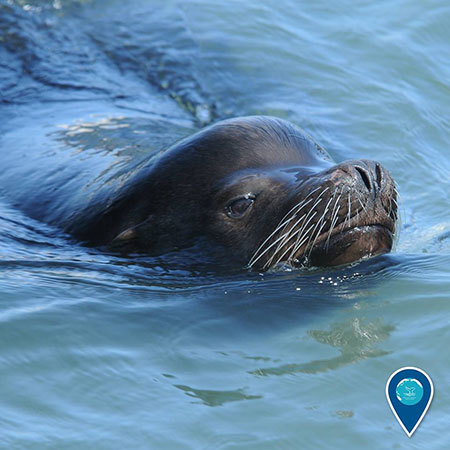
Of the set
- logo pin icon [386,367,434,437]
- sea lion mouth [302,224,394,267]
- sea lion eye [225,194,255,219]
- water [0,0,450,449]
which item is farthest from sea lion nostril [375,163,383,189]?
logo pin icon [386,367,434,437]

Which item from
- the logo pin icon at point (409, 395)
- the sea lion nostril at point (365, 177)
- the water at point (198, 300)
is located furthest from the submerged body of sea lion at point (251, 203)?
the logo pin icon at point (409, 395)

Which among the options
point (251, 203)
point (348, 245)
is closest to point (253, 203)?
point (251, 203)

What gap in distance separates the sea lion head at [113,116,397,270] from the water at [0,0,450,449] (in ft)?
0.44

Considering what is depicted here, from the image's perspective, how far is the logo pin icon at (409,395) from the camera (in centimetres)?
407

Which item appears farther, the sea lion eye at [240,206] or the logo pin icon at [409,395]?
the sea lion eye at [240,206]

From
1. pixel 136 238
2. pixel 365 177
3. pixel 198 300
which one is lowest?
pixel 198 300

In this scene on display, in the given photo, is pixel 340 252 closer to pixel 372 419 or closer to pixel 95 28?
pixel 372 419

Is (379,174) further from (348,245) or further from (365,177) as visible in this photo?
(348,245)

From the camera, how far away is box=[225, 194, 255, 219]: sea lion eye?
546cm

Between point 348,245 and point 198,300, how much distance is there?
0.83m

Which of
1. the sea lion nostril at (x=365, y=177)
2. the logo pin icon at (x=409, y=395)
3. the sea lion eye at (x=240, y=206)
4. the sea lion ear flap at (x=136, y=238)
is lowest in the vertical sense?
the logo pin icon at (x=409, y=395)

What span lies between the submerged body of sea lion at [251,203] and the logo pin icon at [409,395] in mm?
1025

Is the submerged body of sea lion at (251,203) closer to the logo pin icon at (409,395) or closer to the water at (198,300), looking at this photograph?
the water at (198,300)

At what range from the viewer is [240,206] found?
17.9 ft
